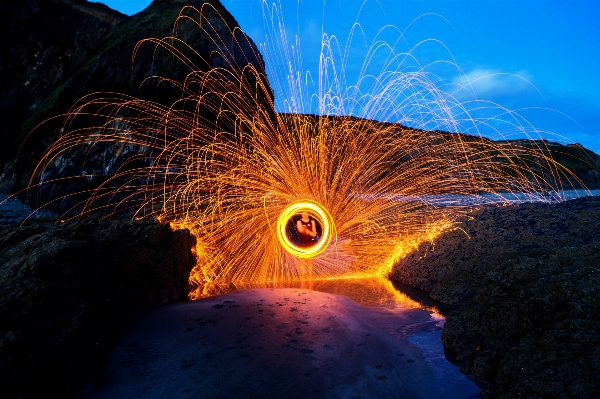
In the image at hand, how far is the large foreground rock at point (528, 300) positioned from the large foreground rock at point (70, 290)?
2.91m

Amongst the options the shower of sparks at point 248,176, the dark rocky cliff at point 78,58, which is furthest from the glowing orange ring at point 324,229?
the dark rocky cliff at point 78,58

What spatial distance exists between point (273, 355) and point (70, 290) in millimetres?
1668

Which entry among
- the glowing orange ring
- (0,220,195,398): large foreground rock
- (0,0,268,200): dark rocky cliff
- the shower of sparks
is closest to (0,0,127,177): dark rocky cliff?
(0,0,268,200): dark rocky cliff

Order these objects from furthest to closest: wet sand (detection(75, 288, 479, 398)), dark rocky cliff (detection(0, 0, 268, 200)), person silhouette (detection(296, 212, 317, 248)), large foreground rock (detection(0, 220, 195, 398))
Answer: dark rocky cliff (detection(0, 0, 268, 200)), person silhouette (detection(296, 212, 317, 248)), wet sand (detection(75, 288, 479, 398)), large foreground rock (detection(0, 220, 195, 398))

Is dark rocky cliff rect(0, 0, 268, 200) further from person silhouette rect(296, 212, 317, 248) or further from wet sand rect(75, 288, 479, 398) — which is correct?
wet sand rect(75, 288, 479, 398)

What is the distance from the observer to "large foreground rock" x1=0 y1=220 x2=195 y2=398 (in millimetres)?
2875

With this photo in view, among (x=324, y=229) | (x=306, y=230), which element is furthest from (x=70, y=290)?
(x=306, y=230)

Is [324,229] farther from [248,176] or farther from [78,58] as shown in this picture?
[78,58]

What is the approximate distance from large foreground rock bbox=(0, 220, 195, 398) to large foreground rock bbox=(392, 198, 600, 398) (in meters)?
2.91

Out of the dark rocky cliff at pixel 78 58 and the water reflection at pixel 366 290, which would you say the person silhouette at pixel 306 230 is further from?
the dark rocky cliff at pixel 78 58

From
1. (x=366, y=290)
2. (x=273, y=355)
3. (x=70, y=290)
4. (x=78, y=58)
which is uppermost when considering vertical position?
(x=78, y=58)

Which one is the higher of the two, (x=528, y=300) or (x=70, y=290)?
(x=528, y=300)

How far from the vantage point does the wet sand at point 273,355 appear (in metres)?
2.99

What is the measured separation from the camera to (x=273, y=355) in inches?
136
